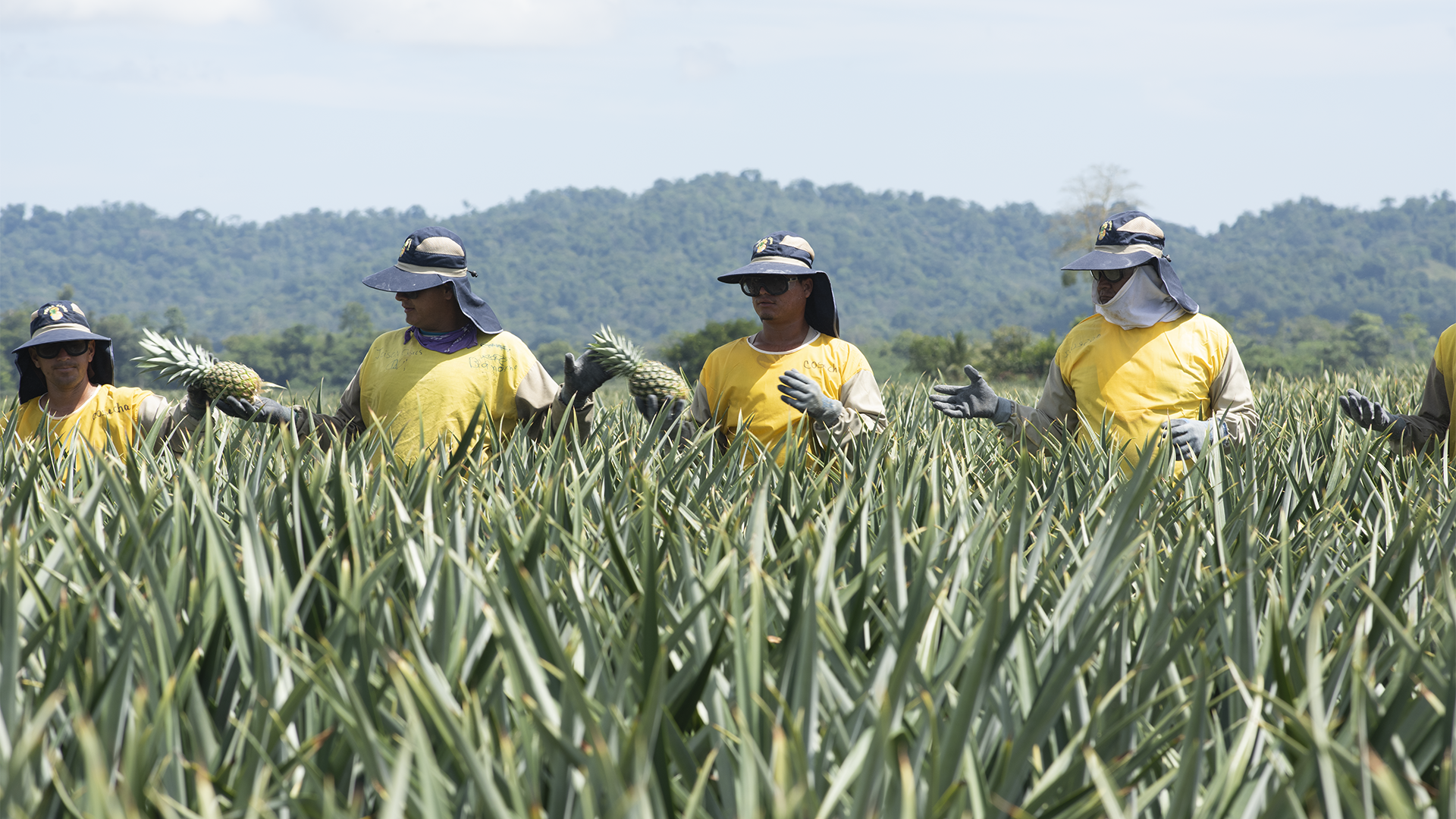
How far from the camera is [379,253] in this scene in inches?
5438

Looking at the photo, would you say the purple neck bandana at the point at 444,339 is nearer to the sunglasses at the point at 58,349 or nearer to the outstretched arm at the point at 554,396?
the outstretched arm at the point at 554,396

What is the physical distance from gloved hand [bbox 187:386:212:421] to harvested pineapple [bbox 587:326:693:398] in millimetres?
1106

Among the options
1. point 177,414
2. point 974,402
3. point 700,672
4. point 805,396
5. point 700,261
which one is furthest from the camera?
point 700,261

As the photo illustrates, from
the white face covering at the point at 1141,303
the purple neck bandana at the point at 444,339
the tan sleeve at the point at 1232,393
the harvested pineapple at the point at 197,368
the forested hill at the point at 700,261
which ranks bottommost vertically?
the forested hill at the point at 700,261

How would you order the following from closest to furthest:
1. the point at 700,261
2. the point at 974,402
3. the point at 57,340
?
the point at 57,340 → the point at 974,402 → the point at 700,261

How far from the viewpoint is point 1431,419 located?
Result: 309cm

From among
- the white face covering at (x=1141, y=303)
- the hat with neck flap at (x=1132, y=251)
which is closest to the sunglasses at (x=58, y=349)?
the hat with neck flap at (x=1132, y=251)

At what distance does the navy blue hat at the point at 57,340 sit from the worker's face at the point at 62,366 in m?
0.04

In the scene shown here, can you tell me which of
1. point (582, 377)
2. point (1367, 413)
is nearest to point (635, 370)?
point (582, 377)

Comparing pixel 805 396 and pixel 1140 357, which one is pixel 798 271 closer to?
pixel 805 396

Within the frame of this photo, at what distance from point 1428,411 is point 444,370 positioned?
2.61 m

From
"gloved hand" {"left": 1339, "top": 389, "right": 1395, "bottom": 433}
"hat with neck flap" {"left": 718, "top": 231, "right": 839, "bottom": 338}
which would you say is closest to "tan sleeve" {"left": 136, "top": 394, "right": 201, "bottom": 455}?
"hat with neck flap" {"left": 718, "top": 231, "right": 839, "bottom": 338}

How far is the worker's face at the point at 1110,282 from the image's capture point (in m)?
3.26

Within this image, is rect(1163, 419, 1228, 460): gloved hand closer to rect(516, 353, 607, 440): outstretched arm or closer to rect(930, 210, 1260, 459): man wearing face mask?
rect(930, 210, 1260, 459): man wearing face mask
